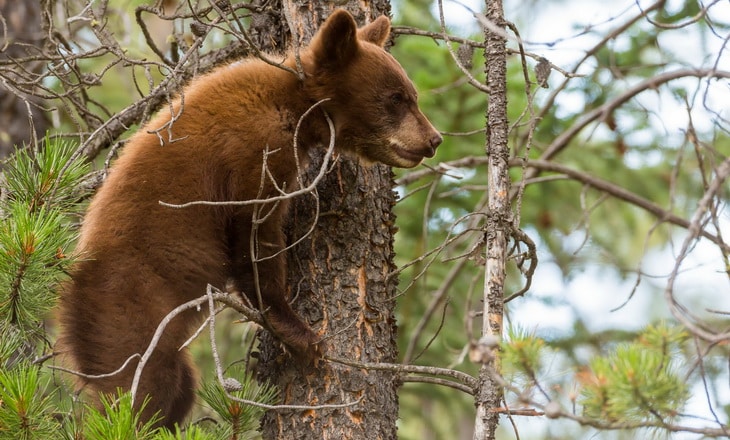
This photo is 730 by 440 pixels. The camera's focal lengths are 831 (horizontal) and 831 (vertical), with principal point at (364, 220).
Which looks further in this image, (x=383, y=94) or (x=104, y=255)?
(x=383, y=94)

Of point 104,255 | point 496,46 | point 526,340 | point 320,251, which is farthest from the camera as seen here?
point 320,251

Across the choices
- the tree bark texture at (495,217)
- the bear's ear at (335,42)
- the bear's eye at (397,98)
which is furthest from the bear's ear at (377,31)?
the tree bark texture at (495,217)

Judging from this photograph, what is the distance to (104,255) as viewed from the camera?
387 centimetres

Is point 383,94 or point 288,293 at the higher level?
point 383,94

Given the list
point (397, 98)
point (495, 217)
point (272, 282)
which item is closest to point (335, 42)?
point (397, 98)

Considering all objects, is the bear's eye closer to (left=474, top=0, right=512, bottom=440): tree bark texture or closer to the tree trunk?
the tree trunk

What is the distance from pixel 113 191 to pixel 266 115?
83 cm

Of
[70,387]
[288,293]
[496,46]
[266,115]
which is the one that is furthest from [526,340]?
[70,387]

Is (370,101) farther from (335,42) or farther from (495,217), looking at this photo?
(495,217)

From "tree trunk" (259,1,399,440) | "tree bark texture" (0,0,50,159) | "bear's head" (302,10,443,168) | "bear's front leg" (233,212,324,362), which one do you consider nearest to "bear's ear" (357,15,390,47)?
"bear's head" (302,10,443,168)

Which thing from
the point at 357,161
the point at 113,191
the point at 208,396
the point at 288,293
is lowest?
the point at 208,396

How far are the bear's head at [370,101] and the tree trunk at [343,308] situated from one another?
0.15m

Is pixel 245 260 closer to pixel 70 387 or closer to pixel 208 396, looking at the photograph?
pixel 208 396

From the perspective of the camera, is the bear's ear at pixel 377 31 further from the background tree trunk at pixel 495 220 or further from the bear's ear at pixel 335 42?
the background tree trunk at pixel 495 220
